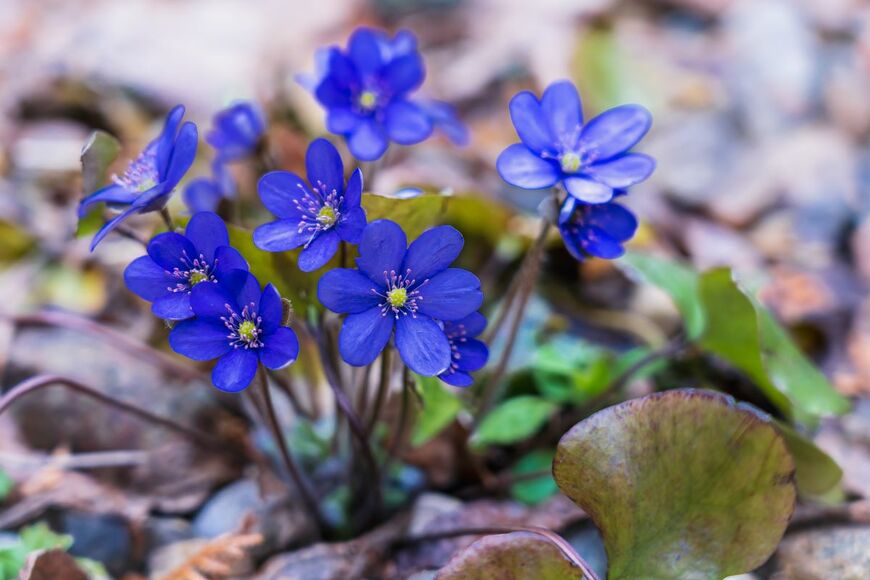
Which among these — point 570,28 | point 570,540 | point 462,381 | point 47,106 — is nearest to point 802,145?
point 570,28

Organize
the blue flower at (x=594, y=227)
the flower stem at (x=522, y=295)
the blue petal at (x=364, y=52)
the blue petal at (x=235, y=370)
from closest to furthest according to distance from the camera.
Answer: the blue petal at (x=235, y=370) → the blue flower at (x=594, y=227) → the flower stem at (x=522, y=295) → the blue petal at (x=364, y=52)

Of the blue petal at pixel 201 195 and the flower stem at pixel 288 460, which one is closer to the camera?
the flower stem at pixel 288 460

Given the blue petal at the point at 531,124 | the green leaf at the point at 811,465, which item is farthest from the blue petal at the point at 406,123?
the green leaf at the point at 811,465

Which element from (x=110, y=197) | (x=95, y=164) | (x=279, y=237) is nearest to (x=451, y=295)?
(x=279, y=237)

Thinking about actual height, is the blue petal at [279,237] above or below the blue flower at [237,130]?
below

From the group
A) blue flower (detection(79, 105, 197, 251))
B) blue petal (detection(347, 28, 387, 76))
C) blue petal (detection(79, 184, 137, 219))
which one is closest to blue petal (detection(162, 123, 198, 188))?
blue flower (detection(79, 105, 197, 251))

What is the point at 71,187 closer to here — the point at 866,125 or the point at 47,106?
the point at 47,106

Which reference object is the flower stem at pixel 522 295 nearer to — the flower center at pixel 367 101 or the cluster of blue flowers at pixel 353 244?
the cluster of blue flowers at pixel 353 244

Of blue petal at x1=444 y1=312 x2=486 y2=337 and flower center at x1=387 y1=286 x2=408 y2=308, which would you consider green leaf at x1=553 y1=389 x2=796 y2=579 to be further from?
flower center at x1=387 y1=286 x2=408 y2=308
